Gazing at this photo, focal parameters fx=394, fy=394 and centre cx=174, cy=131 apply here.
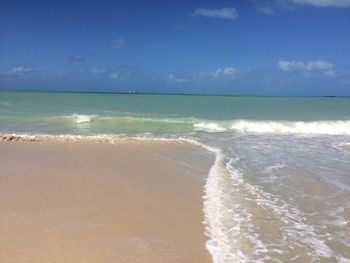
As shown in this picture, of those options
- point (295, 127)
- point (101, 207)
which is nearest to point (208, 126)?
point (295, 127)

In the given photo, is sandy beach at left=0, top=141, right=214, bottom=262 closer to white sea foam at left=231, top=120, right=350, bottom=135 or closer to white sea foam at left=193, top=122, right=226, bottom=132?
white sea foam at left=193, top=122, right=226, bottom=132

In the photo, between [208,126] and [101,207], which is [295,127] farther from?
[101,207]

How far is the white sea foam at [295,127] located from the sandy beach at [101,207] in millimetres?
10982

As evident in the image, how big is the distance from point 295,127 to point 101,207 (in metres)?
17.9

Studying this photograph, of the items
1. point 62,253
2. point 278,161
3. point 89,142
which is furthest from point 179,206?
point 89,142

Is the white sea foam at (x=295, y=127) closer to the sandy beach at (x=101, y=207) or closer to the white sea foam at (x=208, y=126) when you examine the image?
the white sea foam at (x=208, y=126)

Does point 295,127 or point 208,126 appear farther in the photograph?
point 295,127

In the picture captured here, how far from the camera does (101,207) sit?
18.8 feet

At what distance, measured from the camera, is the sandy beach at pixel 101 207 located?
164 inches

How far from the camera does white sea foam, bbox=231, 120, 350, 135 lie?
2038cm

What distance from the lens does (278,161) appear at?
10.1 metres

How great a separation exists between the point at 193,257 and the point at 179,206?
1883 mm

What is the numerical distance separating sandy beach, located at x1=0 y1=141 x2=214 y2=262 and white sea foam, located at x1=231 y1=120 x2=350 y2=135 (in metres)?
11.0

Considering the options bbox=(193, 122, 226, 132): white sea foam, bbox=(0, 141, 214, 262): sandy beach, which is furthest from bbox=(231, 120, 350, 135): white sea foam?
bbox=(0, 141, 214, 262): sandy beach
